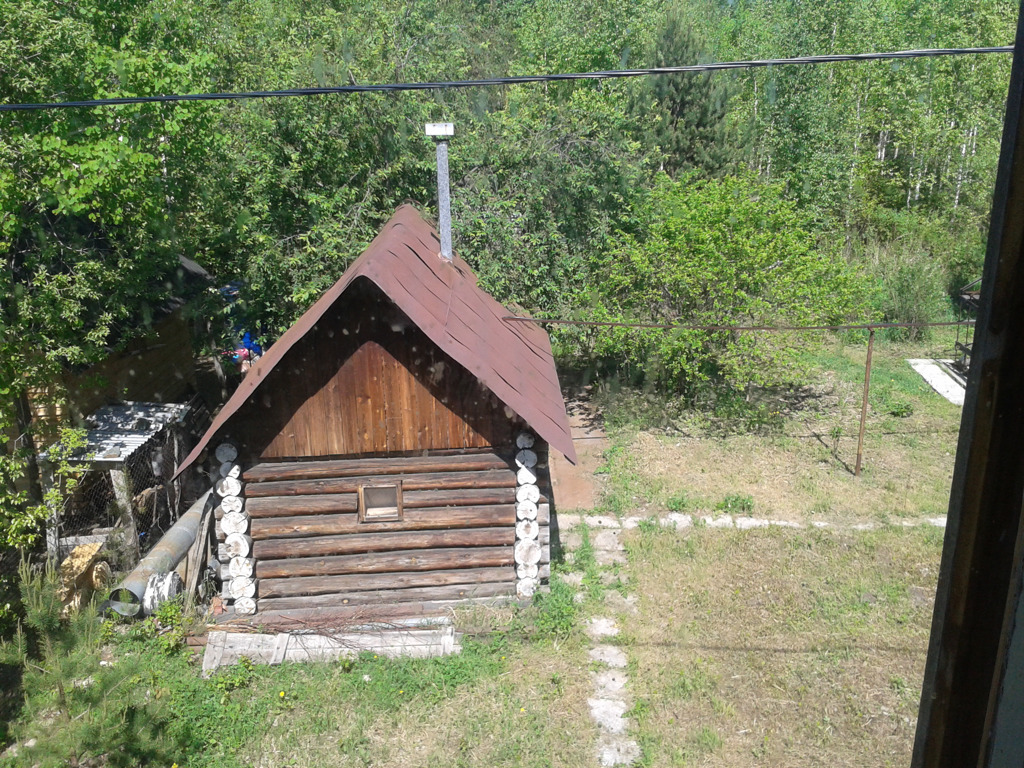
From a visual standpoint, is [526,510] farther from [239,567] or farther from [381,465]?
[239,567]

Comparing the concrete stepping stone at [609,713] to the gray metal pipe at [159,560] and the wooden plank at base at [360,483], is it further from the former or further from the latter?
the gray metal pipe at [159,560]

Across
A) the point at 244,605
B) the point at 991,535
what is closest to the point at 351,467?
the point at 244,605

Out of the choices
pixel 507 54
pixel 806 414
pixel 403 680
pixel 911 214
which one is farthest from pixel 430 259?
pixel 507 54

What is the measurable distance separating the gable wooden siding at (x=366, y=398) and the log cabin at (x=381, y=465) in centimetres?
1

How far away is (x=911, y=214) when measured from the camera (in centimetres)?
2772

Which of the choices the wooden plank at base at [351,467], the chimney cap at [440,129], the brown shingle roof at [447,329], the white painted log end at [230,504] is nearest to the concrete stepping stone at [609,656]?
the brown shingle roof at [447,329]

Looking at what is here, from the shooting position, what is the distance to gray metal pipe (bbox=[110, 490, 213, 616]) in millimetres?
9516

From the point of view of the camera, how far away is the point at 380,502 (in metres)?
9.74

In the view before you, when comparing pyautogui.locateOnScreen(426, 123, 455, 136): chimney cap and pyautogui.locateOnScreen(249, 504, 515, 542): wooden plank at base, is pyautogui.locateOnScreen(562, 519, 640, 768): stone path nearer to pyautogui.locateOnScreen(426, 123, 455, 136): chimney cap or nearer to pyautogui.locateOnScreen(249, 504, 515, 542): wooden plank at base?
pyautogui.locateOnScreen(249, 504, 515, 542): wooden plank at base

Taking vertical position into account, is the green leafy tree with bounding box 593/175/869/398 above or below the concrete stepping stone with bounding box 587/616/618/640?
above

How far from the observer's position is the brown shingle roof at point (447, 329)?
872 centimetres

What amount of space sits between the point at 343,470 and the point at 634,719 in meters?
4.14

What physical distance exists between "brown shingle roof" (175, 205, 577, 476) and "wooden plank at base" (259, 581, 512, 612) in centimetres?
204

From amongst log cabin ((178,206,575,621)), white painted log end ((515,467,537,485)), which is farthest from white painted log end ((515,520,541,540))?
white painted log end ((515,467,537,485))
